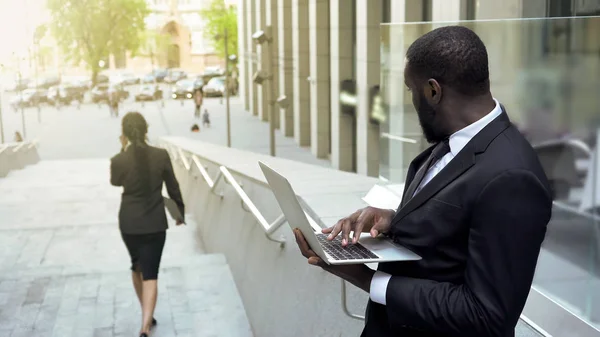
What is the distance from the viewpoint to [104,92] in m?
69.1

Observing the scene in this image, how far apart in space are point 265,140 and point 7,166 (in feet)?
46.1

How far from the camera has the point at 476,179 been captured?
2.14 meters

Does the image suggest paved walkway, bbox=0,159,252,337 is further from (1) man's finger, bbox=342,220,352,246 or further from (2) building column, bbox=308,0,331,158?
(2) building column, bbox=308,0,331,158

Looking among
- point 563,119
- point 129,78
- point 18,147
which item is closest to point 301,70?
point 18,147

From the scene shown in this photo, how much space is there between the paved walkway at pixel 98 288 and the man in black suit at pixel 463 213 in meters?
5.09

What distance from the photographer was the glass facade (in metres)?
4.00

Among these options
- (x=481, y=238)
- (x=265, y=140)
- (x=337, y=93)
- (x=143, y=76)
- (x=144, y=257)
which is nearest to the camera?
(x=481, y=238)

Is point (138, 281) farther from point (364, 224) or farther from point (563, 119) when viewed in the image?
point (364, 224)

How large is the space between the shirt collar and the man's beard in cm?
5

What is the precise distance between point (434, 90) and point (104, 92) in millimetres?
68897

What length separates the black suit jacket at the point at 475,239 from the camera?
2066 mm

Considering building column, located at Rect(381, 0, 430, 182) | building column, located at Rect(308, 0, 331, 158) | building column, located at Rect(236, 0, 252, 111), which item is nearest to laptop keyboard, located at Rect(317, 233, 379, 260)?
building column, located at Rect(381, 0, 430, 182)

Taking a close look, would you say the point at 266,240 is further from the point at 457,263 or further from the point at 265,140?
the point at 265,140

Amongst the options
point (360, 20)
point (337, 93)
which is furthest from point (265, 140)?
point (360, 20)
